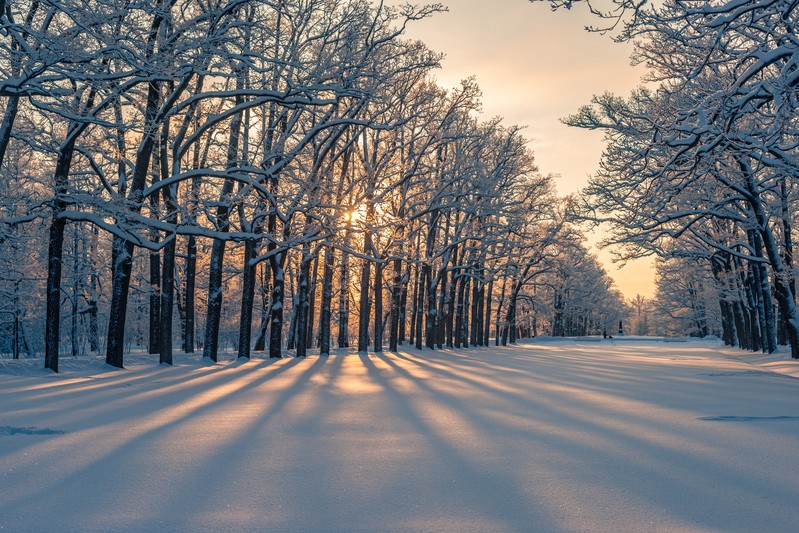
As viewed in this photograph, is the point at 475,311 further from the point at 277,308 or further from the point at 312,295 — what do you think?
the point at 277,308

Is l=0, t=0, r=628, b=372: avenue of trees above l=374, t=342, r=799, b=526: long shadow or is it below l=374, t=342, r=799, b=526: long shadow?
above

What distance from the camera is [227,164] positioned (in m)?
21.3

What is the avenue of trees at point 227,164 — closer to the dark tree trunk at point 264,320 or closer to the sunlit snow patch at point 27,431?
the dark tree trunk at point 264,320

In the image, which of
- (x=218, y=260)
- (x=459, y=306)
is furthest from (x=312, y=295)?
(x=218, y=260)

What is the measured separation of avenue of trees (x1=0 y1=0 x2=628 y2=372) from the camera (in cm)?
1418

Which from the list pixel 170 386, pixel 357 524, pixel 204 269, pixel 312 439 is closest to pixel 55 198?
pixel 170 386

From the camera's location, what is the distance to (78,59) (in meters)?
12.1

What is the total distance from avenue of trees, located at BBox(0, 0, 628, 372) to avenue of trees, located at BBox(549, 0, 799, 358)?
6.16 feet

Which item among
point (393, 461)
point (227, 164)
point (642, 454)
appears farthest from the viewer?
point (227, 164)

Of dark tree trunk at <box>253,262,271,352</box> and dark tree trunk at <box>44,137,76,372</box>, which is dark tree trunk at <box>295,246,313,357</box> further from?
dark tree trunk at <box>44,137,76,372</box>

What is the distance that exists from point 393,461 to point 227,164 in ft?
55.2

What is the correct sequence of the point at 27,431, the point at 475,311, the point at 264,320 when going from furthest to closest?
the point at 475,311 < the point at 264,320 < the point at 27,431

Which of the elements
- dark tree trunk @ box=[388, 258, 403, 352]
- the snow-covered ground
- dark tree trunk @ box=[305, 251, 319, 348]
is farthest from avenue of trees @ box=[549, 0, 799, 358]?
dark tree trunk @ box=[305, 251, 319, 348]

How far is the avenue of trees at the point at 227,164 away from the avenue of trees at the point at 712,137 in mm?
1878
